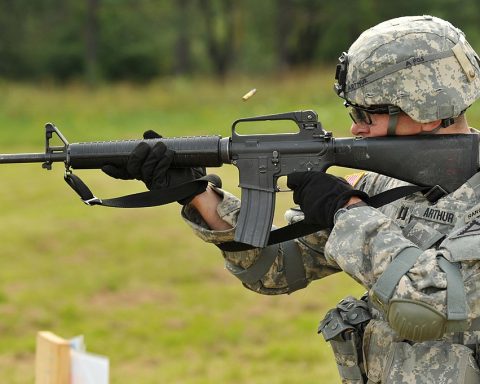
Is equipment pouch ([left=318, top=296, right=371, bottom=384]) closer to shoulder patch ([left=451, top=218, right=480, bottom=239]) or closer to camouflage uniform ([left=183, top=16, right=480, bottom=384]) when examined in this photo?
camouflage uniform ([left=183, top=16, right=480, bottom=384])

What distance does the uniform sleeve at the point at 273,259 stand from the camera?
3.75m

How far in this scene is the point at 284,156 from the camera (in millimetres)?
3598

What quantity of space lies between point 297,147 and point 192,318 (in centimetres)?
533

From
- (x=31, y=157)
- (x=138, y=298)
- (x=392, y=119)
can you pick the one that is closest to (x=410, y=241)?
(x=392, y=119)

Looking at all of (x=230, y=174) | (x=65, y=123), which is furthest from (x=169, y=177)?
(x=65, y=123)

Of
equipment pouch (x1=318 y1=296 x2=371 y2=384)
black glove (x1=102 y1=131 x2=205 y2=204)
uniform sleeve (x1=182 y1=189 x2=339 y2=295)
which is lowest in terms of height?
equipment pouch (x1=318 y1=296 x2=371 y2=384)

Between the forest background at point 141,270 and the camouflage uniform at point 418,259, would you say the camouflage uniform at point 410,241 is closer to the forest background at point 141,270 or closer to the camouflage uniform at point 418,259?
the camouflage uniform at point 418,259

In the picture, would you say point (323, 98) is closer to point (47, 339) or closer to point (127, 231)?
point (127, 231)

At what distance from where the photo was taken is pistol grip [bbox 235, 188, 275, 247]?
11.8 feet

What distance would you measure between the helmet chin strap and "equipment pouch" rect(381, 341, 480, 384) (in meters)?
0.77

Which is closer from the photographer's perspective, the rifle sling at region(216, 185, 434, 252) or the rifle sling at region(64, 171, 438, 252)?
the rifle sling at region(216, 185, 434, 252)

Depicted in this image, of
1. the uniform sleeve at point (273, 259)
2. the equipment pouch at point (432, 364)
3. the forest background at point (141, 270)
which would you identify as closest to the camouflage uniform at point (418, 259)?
the equipment pouch at point (432, 364)

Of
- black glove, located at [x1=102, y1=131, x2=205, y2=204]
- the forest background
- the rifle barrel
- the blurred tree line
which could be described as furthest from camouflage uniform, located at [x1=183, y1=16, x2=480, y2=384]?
the blurred tree line

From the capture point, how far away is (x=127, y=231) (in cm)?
1161
